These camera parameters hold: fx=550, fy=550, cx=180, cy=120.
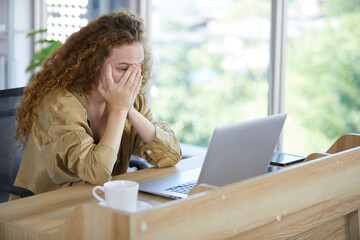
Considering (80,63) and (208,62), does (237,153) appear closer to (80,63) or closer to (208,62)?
(80,63)

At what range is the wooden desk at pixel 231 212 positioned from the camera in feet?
3.37

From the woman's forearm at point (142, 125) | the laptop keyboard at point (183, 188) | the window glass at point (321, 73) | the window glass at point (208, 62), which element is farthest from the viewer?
the window glass at point (208, 62)

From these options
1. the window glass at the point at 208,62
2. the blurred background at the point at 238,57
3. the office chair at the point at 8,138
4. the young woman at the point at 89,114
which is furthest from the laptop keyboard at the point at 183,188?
the window glass at the point at 208,62

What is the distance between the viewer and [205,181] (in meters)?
1.38

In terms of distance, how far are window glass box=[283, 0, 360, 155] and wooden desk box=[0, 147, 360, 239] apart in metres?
1.71

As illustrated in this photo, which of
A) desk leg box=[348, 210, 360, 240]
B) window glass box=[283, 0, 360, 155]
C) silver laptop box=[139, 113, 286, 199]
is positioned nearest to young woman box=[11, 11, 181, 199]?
silver laptop box=[139, 113, 286, 199]

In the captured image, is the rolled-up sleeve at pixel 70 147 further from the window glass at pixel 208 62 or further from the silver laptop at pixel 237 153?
the window glass at pixel 208 62

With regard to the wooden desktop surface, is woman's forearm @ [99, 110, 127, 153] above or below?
above

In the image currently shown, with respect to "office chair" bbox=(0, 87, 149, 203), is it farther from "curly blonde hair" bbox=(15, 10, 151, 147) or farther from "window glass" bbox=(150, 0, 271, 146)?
"window glass" bbox=(150, 0, 271, 146)

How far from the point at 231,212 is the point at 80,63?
3.16ft

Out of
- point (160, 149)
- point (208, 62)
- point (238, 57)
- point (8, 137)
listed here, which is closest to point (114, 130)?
point (160, 149)

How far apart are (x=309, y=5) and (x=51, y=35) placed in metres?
2.16

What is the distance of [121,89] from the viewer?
1.87 m

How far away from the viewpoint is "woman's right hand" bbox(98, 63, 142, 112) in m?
1.86
